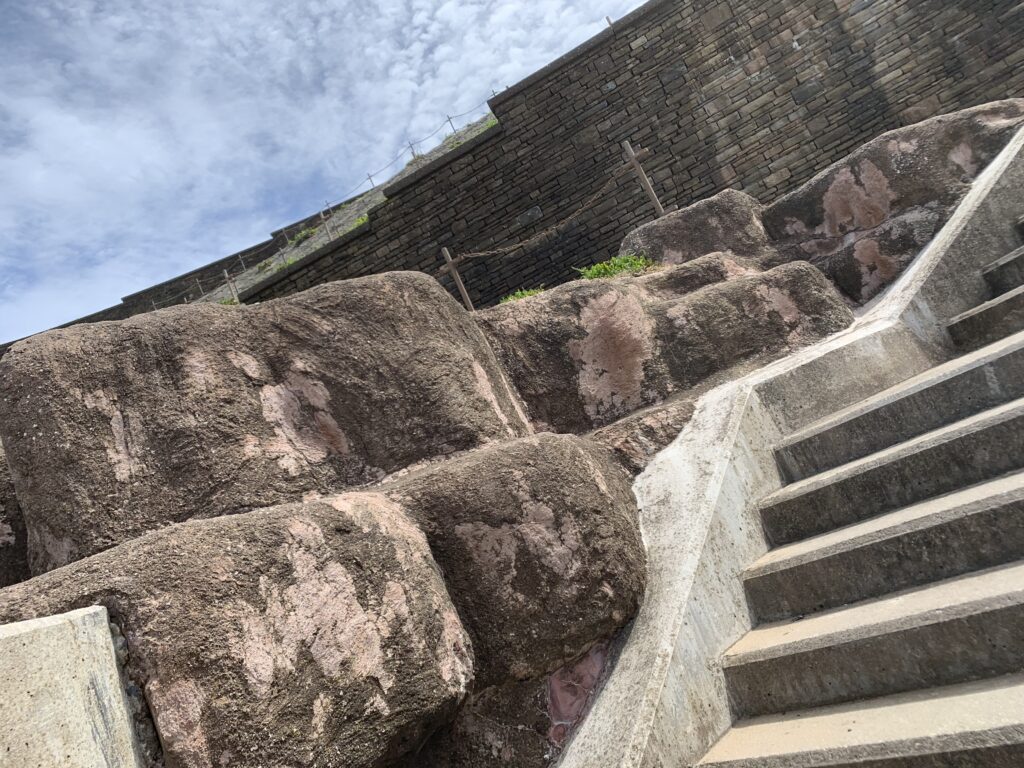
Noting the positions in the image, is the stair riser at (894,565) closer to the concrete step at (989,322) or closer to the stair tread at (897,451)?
the stair tread at (897,451)

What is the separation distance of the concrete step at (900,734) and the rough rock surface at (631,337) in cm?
195

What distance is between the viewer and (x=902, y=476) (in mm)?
2611

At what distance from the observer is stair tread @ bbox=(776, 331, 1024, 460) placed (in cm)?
280

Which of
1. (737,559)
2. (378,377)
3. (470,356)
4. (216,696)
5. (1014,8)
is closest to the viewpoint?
(216,696)

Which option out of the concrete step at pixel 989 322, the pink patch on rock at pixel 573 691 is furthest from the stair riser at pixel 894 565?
the concrete step at pixel 989 322

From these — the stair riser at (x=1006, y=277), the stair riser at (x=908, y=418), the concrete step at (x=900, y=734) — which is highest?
the stair riser at (x=1006, y=277)

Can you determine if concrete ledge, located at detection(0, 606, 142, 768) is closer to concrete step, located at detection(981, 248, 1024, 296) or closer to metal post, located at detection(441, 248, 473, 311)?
concrete step, located at detection(981, 248, 1024, 296)

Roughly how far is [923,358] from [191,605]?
3.39m

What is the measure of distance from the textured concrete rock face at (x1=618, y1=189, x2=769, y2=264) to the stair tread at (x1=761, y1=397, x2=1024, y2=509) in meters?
2.76

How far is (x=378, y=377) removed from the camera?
3.15 m

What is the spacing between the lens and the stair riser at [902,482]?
2.43 metres

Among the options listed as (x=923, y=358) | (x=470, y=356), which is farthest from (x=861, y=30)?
(x=470, y=356)

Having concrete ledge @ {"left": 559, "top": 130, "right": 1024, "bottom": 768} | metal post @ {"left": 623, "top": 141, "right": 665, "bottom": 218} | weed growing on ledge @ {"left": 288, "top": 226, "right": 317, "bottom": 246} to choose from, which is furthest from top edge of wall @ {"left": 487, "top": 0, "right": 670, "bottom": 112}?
concrete ledge @ {"left": 559, "top": 130, "right": 1024, "bottom": 768}

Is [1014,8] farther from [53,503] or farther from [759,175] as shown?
[53,503]
